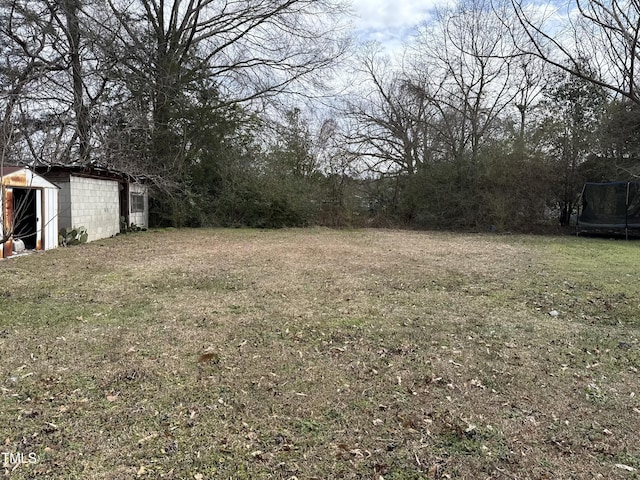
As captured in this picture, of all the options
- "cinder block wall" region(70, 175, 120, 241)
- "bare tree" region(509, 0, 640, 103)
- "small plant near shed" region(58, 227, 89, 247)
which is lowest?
"small plant near shed" region(58, 227, 89, 247)

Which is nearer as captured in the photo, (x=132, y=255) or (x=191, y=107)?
(x=132, y=255)

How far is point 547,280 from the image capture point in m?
5.89

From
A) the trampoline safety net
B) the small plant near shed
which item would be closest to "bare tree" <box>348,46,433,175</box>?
the trampoline safety net

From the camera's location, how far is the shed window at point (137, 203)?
511 inches

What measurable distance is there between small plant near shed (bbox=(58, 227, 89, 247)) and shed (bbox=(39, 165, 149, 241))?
0.15 metres

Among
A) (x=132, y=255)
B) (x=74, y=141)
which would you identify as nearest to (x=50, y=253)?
(x=132, y=255)

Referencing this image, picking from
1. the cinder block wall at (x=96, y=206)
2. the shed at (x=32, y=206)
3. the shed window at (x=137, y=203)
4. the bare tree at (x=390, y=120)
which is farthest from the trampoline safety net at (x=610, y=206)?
the shed at (x=32, y=206)

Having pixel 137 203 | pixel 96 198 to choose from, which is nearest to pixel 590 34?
pixel 96 198

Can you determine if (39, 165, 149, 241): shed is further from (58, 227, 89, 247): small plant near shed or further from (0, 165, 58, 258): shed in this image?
(0, 165, 58, 258): shed

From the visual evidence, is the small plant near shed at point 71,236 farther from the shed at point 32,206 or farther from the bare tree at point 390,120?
the bare tree at point 390,120

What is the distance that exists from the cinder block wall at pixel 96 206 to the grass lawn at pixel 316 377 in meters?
4.24

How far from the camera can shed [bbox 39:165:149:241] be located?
30.1ft

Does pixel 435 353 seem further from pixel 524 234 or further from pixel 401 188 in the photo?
pixel 401 188

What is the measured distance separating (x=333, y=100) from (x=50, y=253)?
1228 cm
